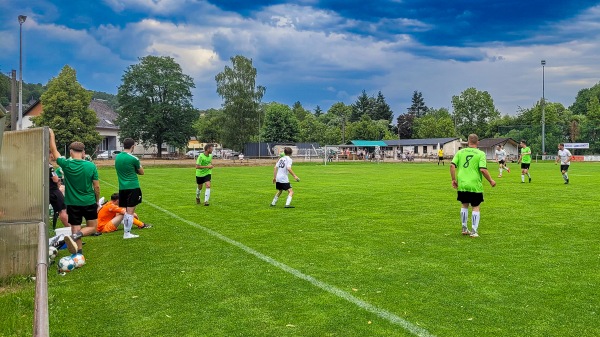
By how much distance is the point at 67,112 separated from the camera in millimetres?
59188

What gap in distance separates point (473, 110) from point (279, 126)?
48057mm

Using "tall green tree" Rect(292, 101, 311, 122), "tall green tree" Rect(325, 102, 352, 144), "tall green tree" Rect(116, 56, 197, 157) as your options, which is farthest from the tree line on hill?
"tall green tree" Rect(292, 101, 311, 122)

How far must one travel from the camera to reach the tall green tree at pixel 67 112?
57844 millimetres

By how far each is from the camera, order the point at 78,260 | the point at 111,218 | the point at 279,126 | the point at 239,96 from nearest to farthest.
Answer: the point at 78,260 < the point at 111,218 < the point at 239,96 < the point at 279,126

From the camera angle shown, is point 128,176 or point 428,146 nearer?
point 128,176

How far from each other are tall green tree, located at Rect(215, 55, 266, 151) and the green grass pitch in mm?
66377

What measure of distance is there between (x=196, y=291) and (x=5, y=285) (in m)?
2.99

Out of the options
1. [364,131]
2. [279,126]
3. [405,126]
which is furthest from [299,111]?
[279,126]

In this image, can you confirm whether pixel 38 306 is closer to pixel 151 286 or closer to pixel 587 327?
pixel 151 286

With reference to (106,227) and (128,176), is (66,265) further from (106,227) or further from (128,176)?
(106,227)

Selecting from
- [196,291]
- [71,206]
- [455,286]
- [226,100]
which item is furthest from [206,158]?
[226,100]

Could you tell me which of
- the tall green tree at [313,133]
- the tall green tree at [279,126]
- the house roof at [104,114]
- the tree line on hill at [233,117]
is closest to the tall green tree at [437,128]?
the tree line on hill at [233,117]

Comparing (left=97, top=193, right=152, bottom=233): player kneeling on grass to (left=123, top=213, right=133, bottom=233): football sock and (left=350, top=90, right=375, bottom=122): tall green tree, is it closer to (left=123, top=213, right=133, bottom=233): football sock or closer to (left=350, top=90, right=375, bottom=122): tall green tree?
(left=123, top=213, right=133, bottom=233): football sock

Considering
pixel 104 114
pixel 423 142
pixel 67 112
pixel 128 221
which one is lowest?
pixel 128 221
